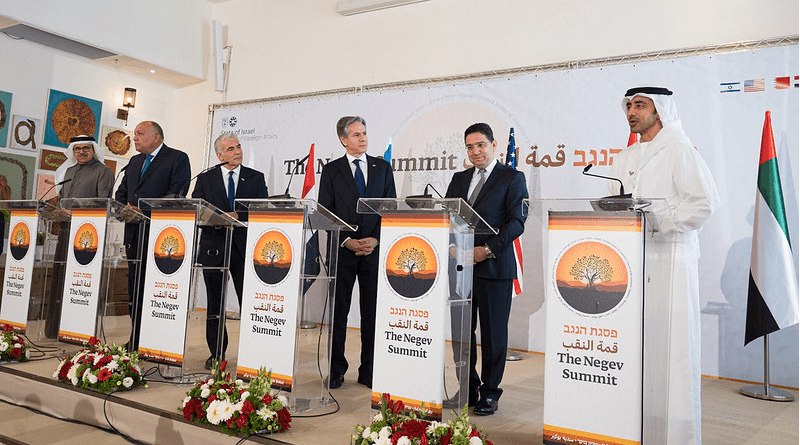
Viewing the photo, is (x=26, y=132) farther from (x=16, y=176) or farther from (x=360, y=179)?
(x=360, y=179)

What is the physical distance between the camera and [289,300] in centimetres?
293

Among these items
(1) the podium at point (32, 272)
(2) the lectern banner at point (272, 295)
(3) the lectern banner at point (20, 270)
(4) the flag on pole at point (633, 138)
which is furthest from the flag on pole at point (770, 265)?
(3) the lectern banner at point (20, 270)

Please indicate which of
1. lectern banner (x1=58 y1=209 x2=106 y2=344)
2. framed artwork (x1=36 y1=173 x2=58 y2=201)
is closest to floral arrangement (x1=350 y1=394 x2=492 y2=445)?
lectern banner (x1=58 y1=209 x2=106 y2=344)

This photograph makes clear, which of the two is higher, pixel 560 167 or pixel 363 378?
pixel 560 167

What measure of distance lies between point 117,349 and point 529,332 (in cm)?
348

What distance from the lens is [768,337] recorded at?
4312 millimetres

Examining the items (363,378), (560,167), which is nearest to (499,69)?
(560,167)

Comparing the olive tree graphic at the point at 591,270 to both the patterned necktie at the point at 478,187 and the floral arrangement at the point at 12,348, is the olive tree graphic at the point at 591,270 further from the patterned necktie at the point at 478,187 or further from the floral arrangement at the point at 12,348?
the floral arrangement at the point at 12,348

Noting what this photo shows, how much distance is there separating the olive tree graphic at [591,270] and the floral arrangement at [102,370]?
251 centimetres

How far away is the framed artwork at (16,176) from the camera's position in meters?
6.69

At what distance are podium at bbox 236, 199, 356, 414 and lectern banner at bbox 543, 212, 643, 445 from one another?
4.10ft

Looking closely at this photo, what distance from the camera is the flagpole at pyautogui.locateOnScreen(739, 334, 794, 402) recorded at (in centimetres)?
400

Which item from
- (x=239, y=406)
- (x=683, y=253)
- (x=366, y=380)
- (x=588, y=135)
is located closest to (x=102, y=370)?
(x=239, y=406)

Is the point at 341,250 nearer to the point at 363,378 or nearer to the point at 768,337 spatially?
the point at 363,378
